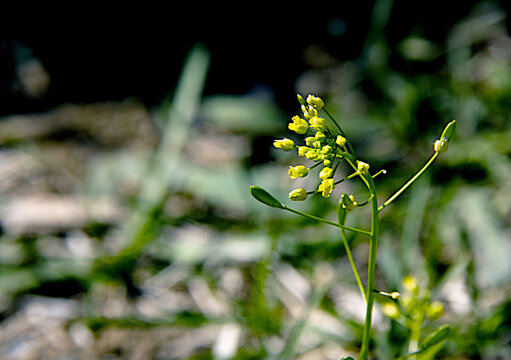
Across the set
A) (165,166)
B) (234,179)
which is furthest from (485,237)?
(165,166)

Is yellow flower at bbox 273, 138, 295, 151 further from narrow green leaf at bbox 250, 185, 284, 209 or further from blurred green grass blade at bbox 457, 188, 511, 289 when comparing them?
blurred green grass blade at bbox 457, 188, 511, 289

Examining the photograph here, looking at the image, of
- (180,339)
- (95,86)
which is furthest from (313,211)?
(95,86)

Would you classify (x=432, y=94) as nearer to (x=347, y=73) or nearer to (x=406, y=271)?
(x=347, y=73)

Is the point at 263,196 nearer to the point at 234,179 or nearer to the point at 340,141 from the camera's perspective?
the point at 340,141

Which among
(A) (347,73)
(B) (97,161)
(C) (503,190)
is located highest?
(A) (347,73)

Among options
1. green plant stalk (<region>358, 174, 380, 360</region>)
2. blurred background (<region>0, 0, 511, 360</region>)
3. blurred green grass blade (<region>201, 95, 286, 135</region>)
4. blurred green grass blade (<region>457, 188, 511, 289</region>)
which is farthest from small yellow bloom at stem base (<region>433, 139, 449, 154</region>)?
blurred green grass blade (<region>201, 95, 286, 135</region>)

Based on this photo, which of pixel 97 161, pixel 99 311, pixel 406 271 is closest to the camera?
pixel 406 271

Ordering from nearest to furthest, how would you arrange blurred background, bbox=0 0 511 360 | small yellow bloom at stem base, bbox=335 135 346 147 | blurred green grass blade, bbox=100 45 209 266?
small yellow bloom at stem base, bbox=335 135 346 147 → blurred background, bbox=0 0 511 360 → blurred green grass blade, bbox=100 45 209 266

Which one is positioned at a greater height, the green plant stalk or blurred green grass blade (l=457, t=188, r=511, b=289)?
blurred green grass blade (l=457, t=188, r=511, b=289)

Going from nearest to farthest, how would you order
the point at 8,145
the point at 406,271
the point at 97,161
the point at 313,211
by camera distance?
the point at 406,271
the point at 313,211
the point at 97,161
the point at 8,145
